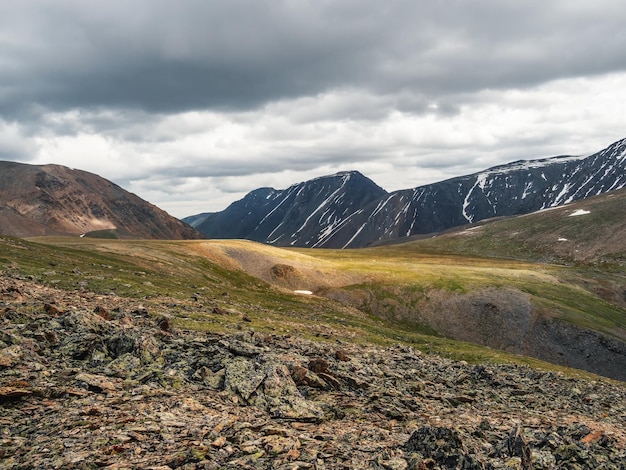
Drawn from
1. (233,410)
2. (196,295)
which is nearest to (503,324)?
(196,295)

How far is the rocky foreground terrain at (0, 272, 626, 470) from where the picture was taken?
14844 mm

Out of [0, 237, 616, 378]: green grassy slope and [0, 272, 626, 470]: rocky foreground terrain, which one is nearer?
[0, 272, 626, 470]: rocky foreground terrain

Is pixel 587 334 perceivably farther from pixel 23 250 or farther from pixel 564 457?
pixel 23 250

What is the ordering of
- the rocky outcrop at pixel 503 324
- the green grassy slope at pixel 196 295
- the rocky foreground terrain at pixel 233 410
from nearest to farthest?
the rocky foreground terrain at pixel 233 410 → the green grassy slope at pixel 196 295 → the rocky outcrop at pixel 503 324

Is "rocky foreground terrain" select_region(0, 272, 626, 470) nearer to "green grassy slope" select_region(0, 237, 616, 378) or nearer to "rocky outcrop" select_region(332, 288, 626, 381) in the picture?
"green grassy slope" select_region(0, 237, 616, 378)

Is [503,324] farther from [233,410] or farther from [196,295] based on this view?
[233,410]

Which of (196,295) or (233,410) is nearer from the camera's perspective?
(233,410)

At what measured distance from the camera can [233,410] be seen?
62.5ft

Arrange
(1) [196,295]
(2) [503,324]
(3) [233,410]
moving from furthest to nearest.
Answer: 1. (2) [503,324]
2. (1) [196,295]
3. (3) [233,410]

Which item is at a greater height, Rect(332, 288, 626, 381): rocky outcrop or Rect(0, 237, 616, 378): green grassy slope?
Rect(0, 237, 616, 378): green grassy slope

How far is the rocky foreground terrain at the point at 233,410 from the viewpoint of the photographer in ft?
48.7

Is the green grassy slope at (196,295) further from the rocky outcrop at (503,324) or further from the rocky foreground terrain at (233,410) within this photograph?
the rocky foreground terrain at (233,410)

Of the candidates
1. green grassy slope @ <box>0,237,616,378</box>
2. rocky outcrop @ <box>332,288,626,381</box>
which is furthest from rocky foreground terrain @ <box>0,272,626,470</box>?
rocky outcrop @ <box>332,288,626,381</box>

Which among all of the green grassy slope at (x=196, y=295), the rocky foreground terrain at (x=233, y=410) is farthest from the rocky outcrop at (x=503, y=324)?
the rocky foreground terrain at (x=233, y=410)
